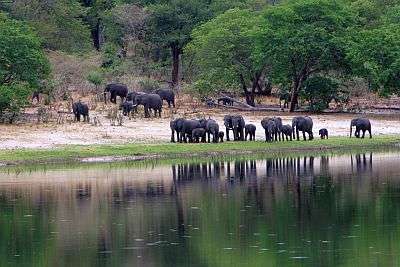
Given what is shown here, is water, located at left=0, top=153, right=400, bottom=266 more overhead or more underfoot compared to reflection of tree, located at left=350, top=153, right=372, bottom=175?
more underfoot

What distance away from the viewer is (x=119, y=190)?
3195 cm

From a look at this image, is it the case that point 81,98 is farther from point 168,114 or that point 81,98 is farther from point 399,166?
point 399,166

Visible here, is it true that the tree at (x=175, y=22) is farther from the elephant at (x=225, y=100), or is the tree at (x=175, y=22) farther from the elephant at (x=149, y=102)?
the elephant at (x=149, y=102)

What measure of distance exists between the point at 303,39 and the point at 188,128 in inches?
580

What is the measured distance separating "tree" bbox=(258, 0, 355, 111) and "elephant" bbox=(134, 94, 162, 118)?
283 inches

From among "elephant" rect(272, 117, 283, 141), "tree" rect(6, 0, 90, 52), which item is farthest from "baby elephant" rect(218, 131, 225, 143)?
"tree" rect(6, 0, 90, 52)

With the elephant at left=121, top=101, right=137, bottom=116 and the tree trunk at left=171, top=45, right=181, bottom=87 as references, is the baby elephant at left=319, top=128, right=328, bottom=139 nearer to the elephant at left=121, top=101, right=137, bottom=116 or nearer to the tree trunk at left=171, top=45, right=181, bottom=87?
the elephant at left=121, top=101, right=137, bottom=116

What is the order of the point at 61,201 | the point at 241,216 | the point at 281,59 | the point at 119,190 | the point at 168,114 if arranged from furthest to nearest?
1. the point at 281,59
2. the point at 168,114
3. the point at 119,190
4. the point at 61,201
5. the point at 241,216

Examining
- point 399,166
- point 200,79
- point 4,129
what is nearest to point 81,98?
point 200,79

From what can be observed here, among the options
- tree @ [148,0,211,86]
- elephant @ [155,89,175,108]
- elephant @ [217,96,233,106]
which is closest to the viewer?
elephant @ [155,89,175,108]

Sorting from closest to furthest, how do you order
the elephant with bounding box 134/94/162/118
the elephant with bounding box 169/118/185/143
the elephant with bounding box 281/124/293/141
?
the elephant with bounding box 169/118/185/143, the elephant with bounding box 281/124/293/141, the elephant with bounding box 134/94/162/118

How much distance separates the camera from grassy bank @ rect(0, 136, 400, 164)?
3916 centimetres

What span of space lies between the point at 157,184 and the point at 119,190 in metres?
1.61

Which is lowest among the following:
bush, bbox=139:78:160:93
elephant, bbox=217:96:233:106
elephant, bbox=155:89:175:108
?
elephant, bbox=217:96:233:106
